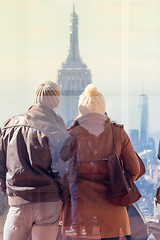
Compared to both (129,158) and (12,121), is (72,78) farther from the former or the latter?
(129,158)

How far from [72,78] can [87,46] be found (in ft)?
0.80

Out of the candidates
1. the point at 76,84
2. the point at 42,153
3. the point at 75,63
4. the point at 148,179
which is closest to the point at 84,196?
the point at 42,153

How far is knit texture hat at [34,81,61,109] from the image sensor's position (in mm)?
1602

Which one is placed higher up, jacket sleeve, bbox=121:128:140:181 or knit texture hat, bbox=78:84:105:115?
knit texture hat, bbox=78:84:105:115

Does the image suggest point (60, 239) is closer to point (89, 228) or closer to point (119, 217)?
point (89, 228)

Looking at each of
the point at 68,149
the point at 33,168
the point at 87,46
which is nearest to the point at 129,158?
the point at 68,149

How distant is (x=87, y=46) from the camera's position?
75.9 inches

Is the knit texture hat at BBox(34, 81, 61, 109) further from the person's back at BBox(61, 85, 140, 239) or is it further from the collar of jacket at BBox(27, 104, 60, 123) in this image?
the person's back at BBox(61, 85, 140, 239)

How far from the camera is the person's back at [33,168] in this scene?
156 cm

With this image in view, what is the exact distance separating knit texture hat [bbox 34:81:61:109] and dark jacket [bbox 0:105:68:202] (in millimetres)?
34

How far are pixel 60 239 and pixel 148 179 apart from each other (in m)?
0.68

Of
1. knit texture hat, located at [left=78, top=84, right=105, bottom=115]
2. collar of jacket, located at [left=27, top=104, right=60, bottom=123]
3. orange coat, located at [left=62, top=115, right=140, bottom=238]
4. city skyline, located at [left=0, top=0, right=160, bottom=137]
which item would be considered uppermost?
city skyline, located at [left=0, top=0, right=160, bottom=137]

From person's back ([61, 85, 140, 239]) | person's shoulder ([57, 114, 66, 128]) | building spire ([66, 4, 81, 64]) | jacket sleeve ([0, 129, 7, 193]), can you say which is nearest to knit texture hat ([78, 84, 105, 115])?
person's back ([61, 85, 140, 239])

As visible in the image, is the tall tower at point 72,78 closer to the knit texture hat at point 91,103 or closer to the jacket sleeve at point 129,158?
the knit texture hat at point 91,103
